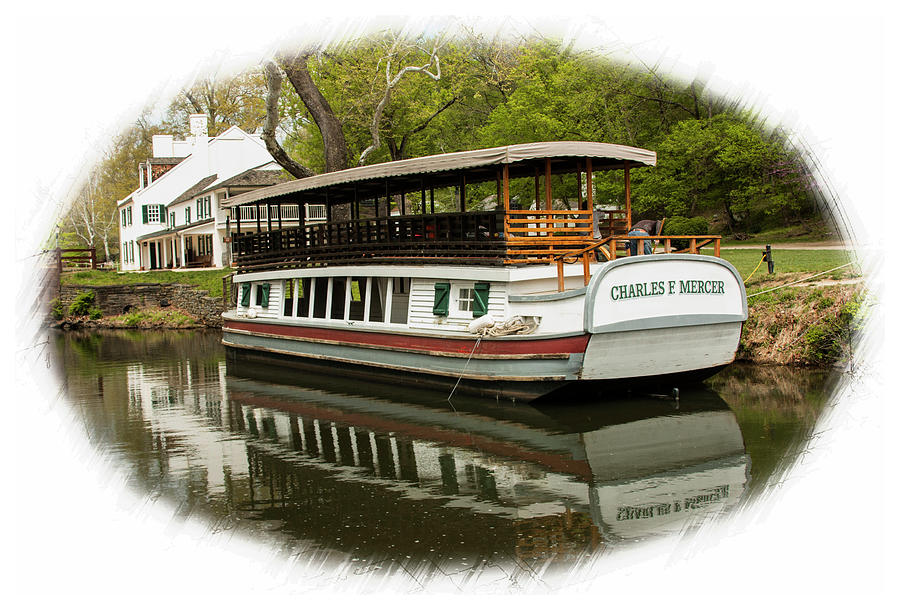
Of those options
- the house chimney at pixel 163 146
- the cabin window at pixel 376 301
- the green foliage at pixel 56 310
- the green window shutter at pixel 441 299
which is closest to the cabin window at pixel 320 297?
the cabin window at pixel 376 301

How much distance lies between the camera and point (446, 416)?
567 inches

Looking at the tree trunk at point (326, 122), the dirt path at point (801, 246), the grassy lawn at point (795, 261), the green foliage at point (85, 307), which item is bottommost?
the green foliage at point (85, 307)

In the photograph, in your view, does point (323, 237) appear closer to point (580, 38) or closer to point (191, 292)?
point (580, 38)

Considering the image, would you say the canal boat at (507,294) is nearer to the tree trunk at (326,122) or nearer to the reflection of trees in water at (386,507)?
the reflection of trees in water at (386,507)

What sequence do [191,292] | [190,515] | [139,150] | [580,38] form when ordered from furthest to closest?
[139,150] → [191,292] → [580,38] → [190,515]

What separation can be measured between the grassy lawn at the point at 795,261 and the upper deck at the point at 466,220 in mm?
2775

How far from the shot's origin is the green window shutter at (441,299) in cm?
1653

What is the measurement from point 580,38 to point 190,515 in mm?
26248

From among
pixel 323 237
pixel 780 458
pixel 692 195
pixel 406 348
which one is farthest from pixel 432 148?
pixel 780 458

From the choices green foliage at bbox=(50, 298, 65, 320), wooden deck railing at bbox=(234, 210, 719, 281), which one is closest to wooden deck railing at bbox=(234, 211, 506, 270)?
wooden deck railing at bbox=(234, 210, 719, 281)

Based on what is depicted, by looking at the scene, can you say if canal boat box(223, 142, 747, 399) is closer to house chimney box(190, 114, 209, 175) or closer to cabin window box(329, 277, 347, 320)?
cabin window box(329, 277, 347, 320)

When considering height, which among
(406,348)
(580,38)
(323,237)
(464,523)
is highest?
(580,38)

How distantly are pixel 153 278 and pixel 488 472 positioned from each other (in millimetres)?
33900

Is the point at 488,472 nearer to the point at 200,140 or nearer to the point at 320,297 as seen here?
the point at 320,297
